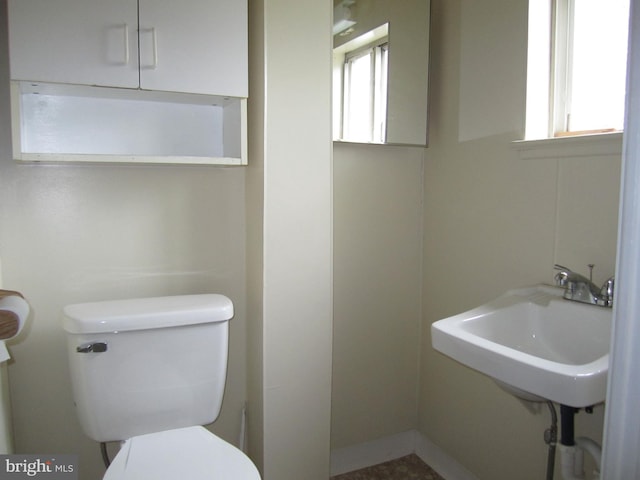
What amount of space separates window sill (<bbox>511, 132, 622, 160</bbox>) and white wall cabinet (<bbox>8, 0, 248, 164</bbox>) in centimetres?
91

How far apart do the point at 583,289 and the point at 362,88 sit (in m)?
1.06

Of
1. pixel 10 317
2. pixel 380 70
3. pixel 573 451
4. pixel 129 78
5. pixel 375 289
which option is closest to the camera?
pixel 10 317

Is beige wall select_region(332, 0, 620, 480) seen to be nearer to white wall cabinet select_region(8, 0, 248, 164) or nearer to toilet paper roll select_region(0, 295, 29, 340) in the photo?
white wall cabinet select_region(8, 0, 248, 164)

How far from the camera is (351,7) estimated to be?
71.1 inches

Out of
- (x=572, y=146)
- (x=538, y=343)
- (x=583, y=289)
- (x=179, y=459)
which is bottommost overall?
(x=179, y=459)

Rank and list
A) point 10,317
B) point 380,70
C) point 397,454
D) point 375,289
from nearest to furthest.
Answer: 1. point 10,317
2. point 380,70
3. point 375,289
4. point 397,454

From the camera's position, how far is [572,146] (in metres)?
1.43

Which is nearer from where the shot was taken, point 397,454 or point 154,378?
point 154,378

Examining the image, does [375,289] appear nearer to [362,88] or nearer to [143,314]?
[362,88]

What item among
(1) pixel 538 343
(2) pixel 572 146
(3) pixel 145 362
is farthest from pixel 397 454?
(2) pixel 572 146

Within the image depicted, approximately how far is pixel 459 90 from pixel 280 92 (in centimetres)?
74

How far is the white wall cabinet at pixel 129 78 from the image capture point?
4.19ft

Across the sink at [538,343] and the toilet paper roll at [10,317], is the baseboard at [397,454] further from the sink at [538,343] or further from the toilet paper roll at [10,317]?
the toilet paper roll at [10,317]

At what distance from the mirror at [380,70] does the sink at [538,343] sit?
81 centimetres
